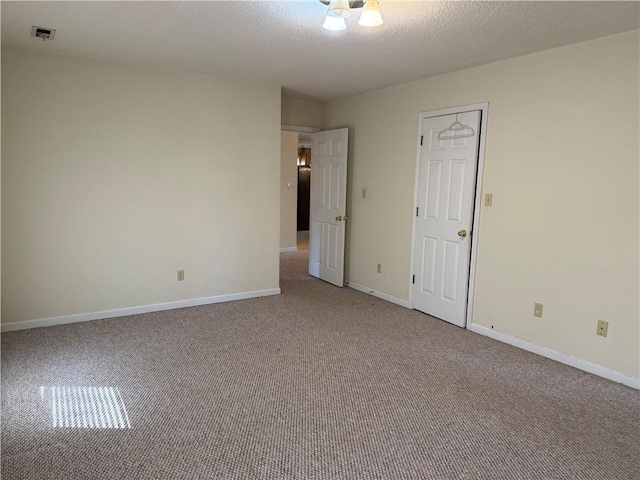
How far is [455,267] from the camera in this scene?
3.96 metres

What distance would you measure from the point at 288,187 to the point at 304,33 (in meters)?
4.61

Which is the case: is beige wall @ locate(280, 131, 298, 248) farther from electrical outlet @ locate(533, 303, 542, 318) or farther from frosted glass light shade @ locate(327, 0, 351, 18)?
frosted glass light shade @ locate(327, 0, 351, 18)

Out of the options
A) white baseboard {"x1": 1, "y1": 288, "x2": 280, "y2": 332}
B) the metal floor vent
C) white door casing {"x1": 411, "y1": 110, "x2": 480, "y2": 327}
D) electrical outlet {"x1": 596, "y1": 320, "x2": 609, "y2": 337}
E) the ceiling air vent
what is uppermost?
the ceiling air vent

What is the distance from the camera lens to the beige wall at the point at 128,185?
11.5ft

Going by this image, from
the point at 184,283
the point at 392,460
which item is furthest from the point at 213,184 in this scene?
the point at 392,460

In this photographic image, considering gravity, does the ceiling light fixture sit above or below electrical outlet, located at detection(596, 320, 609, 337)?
above

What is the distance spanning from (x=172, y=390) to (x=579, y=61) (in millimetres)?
3563

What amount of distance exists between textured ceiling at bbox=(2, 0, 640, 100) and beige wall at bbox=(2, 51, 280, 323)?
12.3 inches

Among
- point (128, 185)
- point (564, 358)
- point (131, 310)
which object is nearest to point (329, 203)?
point (128, 185)

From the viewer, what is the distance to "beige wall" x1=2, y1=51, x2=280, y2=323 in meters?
3.50

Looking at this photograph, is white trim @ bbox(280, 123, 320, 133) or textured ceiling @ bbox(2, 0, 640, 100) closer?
textured ceiling @ bbox(2, 0, 640, 100)

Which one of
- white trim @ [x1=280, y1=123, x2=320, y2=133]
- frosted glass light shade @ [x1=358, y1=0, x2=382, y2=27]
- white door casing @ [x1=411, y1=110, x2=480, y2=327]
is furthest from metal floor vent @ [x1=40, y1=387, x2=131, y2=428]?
white trim @ [x1=280, y1=123, x2=320, y2=133]

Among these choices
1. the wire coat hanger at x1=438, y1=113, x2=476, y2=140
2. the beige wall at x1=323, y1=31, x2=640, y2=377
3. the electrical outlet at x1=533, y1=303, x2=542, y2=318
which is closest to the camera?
the beige wall at x1=323, y1=31, x2=640, y2=377

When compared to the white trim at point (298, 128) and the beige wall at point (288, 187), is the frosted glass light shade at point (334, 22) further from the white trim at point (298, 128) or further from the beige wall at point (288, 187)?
the beige wall at point (288, 187)
